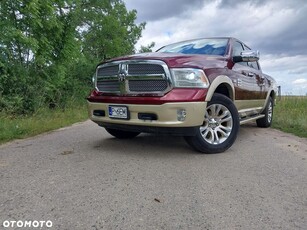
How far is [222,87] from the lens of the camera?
456 cm

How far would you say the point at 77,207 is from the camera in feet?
7.93

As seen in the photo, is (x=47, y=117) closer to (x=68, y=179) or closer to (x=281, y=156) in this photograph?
(x=68, y=179)

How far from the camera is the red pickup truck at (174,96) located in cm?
374

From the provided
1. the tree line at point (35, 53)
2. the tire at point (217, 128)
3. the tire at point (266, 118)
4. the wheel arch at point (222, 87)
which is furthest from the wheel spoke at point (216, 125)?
the tree line at point (35, 53)

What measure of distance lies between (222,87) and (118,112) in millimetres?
1644

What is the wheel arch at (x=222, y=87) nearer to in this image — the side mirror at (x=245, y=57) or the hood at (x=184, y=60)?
the hood at (x=184, y=60)

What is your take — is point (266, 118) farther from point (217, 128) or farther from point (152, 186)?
point (152, 186)

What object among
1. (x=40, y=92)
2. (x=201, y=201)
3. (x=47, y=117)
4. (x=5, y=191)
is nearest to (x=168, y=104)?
(x=201, y=201)

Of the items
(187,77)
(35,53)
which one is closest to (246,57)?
(187,77)

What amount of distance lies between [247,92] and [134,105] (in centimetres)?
244

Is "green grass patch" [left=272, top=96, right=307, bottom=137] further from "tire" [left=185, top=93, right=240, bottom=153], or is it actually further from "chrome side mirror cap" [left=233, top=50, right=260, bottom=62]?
"tire" [left=185, top=93, right=240, bottom=153]

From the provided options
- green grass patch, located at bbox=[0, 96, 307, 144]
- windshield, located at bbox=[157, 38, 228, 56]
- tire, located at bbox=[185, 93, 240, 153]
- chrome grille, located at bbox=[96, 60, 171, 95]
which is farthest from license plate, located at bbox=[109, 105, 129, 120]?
green grass patch, located at bbox=[0, 96, 307, 144]

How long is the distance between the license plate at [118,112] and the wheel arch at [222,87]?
1063 mm

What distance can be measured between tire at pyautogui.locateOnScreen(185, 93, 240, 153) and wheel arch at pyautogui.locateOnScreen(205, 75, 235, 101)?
17 centimetres
